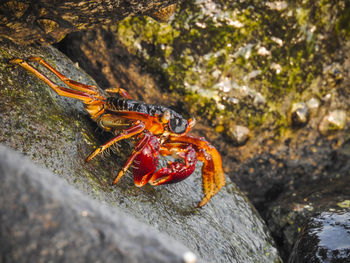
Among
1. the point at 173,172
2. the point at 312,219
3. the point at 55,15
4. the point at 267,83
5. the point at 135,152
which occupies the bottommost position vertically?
the point at 312,219

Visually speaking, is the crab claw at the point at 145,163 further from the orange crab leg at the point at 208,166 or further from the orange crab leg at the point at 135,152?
the orange crab leg at the point at 208,166

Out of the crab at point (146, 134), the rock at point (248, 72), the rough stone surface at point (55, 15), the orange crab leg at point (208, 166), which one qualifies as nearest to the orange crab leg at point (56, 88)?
the crab at point (146, 134)

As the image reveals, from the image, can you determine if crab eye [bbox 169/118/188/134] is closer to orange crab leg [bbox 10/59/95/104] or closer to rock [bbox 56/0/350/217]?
orange crab leg [bbox 10/59/95/104]

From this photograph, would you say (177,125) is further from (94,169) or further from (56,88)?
(56,88)

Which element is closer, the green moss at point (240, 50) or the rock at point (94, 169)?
the rock at point (94, 169)

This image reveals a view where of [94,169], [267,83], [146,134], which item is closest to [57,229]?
[94,169]

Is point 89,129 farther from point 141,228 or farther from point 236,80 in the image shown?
point 236,80

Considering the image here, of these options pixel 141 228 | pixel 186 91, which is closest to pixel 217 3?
pixel 186 91
